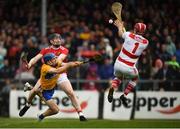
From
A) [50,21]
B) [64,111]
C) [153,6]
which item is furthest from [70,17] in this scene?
[64,111]

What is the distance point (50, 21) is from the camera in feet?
118

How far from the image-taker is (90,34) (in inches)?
1316

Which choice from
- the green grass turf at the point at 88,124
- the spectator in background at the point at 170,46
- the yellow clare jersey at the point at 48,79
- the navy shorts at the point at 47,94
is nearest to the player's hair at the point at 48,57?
the yellow clare jersey at the point at 48,79

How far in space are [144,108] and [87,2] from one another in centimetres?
709

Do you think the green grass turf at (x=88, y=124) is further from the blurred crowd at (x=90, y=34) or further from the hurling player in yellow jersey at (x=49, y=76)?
the blurred crowd at (x=90, y=34)

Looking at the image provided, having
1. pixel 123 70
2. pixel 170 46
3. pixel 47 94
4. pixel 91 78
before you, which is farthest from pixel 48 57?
pixel 170 46

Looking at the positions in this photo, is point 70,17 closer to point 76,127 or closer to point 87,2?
point 87,2

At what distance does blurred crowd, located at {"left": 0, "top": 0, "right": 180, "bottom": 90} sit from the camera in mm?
31156

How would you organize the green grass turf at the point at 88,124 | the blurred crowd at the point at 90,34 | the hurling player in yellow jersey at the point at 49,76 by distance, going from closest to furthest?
the hurling player in yellow jersey at the point at 49,76 < the green grass turf at the point at 88,124 < the blurred crowd at the point at 90,34

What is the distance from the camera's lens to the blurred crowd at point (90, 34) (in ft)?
102

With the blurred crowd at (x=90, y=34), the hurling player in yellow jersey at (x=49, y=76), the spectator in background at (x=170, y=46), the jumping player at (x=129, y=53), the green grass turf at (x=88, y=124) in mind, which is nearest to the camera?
the hurling player in yellow jersey at (x=49, y=76)

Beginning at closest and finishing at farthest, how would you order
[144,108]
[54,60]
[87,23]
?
[54,60] < [144,108] < [87,23]

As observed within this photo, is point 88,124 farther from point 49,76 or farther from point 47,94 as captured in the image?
point 49,76

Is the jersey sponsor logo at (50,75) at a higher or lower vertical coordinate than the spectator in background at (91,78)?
higher
